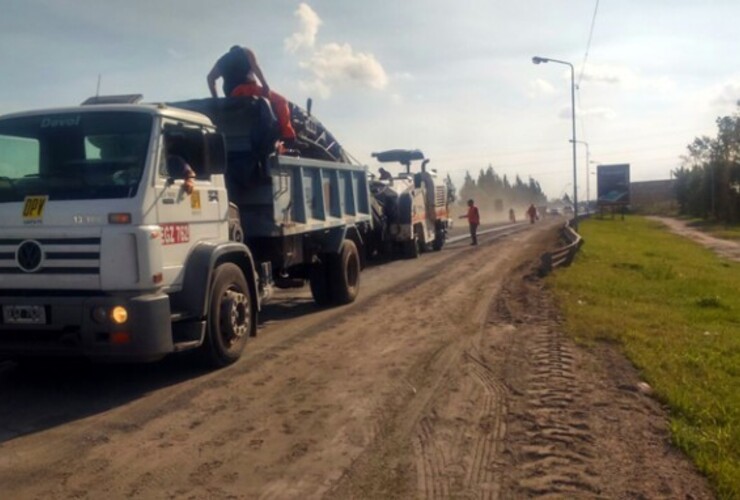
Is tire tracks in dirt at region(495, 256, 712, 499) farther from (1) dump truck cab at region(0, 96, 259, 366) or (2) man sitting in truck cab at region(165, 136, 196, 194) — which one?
(2) man sitting in truck cab at region(165, 136, 196, 194)

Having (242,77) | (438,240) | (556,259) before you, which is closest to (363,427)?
(242,77)

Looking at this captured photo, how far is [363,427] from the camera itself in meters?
6.45

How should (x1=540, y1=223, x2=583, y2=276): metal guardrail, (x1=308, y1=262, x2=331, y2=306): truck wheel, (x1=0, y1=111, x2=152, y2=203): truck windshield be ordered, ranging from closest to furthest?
1. (x1=0, y1=111, x2=152, y2=203): truck windshield
2. (x1=308, y1=262, x2=331, y2=306): truck wheel
3. (x1=540, y1=223, x2=583, y2=276): metal guardrail

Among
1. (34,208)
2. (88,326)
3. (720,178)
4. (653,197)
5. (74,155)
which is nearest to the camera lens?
(88,326)

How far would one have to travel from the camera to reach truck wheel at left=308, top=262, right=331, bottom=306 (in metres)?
13.1

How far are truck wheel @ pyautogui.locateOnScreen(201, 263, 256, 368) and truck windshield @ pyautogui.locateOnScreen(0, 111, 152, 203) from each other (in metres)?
1.50

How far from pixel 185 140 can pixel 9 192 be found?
1.69 meters

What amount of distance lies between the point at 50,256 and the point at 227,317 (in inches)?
76.7

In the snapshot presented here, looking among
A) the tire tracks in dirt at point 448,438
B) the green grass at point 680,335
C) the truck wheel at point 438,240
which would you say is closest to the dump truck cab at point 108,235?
the tire tracks in dirt at point 448,438

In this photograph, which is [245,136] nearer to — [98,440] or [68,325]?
[68,325]

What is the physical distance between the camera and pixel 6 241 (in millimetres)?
Answer: 7336

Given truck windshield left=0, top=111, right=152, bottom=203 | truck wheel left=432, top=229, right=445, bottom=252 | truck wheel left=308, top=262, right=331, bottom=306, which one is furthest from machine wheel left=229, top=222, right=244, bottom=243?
truck wheel left=432, top=229, right=445, bottom=252

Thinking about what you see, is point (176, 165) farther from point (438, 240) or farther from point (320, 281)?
point (438, 240)

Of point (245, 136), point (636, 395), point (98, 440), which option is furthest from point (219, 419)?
point (245, 136)
